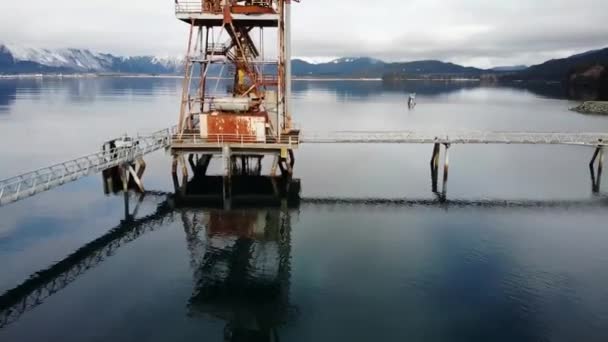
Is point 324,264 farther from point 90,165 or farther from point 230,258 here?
point 90,165

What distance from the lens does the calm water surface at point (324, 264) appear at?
69.5ft

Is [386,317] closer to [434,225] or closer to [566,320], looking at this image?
[566,320]

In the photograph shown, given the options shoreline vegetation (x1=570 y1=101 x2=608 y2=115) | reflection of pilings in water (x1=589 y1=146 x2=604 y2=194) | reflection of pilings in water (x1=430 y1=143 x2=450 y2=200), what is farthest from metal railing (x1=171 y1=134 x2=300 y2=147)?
shoreline vegetation (x1=570 y1=101 x2=608 y2=115)

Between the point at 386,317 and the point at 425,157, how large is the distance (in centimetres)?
4066

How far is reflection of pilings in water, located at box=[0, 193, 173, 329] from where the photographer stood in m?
22.5

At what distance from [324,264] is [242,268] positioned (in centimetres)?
489

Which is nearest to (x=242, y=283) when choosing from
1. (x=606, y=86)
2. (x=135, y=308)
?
(x=135, y=308)

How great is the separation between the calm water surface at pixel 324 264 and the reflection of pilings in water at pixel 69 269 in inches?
4.4

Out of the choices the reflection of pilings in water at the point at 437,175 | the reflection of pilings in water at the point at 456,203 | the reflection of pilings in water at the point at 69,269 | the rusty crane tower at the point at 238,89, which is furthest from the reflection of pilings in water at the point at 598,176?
the reflection of pilings in water at the point at 69,269

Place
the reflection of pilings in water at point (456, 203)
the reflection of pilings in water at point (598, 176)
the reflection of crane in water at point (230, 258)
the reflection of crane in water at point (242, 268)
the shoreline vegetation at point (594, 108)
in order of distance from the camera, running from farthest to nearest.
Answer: the shoreline vegetation at point (594, 108), the reflection of pilings in water at point (598, 176), the reflection of pilings in water at point (456, 203), the reflection of crane in water at point (230, 258), the reflection of crane in water at point (242, 268)

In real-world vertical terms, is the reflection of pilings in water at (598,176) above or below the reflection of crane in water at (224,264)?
above

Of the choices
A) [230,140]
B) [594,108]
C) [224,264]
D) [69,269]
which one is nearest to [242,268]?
[224,264]

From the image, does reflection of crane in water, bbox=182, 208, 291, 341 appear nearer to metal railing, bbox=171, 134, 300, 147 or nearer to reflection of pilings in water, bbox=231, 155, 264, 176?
metal railing, bbox=171, 134, 300, 147

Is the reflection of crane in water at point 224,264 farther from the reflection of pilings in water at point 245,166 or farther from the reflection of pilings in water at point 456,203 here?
the reflection of pilings in water at point 245,166
